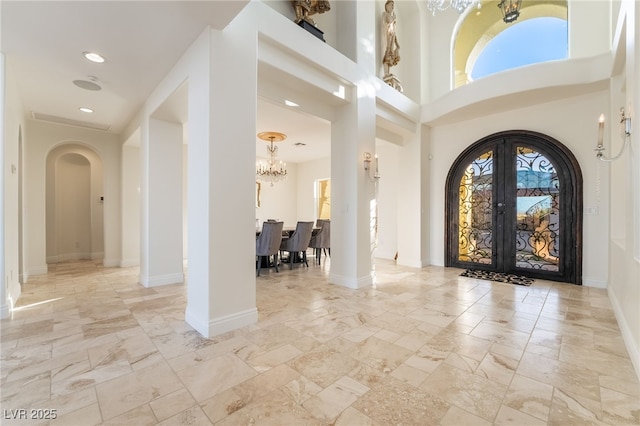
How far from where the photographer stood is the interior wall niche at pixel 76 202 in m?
6.48

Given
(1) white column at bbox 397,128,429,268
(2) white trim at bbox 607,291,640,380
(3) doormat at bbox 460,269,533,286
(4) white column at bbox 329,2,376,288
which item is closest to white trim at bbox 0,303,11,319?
(4) white column at bbox 329,2,376,288

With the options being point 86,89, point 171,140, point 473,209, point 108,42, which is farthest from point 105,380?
point 473,209

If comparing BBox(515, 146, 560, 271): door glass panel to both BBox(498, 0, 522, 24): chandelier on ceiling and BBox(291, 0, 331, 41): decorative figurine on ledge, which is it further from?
BBox(291, 0, 331, 41): decorative figurine on ledge

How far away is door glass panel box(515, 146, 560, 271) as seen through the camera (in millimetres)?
4609

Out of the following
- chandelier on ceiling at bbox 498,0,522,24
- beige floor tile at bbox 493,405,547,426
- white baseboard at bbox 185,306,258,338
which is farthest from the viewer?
chandelier on ceiling at bbox 498,0,522,24

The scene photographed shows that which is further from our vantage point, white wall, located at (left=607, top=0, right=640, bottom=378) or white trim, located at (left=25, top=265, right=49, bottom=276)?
white trim, located at (left=25, top=265, right=49, bottom=276)

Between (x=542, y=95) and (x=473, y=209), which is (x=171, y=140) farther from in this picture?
(x=542, y=95)

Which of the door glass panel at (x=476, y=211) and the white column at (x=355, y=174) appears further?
the door glass panel at (x=476, y=211)

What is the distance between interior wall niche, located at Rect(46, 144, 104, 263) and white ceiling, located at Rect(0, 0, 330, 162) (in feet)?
9.15

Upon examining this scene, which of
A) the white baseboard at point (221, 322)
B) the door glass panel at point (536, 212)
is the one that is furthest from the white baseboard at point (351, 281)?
the door glass panel at point (536, 212)

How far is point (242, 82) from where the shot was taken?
2.69 metres

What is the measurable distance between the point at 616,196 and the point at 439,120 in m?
2.89

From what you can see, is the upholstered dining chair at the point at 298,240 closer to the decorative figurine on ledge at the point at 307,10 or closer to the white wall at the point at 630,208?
the decorative figurine on ledge at the point at 307,10

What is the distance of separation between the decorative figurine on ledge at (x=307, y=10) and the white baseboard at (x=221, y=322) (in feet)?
11.6
